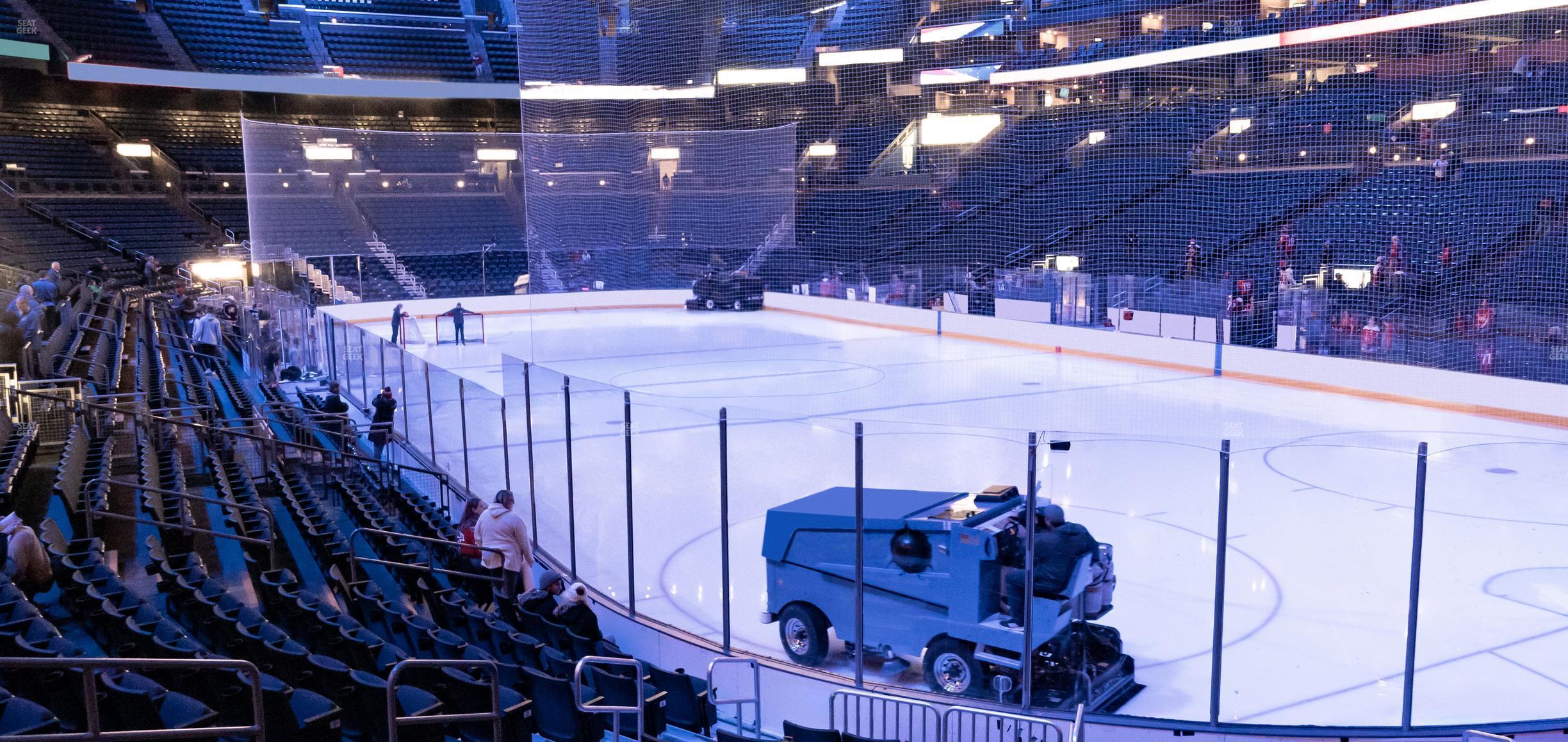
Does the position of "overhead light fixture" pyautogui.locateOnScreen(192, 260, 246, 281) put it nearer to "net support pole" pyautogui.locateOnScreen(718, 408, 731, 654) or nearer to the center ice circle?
the center ice circle

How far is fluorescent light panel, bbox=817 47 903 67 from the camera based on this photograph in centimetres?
2100

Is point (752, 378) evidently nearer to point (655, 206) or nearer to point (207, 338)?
point (655, 206)

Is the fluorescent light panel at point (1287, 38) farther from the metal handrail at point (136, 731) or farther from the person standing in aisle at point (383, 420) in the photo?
the metal handrail at point (136, 731)

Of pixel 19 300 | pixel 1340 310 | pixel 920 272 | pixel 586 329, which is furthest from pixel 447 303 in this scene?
pixel 1340 310

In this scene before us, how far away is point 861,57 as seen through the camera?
21.2 m

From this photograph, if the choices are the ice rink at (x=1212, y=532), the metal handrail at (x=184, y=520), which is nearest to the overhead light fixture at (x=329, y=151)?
the metal handrail at (x=184, y=520)

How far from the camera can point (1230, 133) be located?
2072cm

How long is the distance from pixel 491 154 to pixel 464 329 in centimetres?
615

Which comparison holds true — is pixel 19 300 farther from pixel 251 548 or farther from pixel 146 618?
pixel 146 618

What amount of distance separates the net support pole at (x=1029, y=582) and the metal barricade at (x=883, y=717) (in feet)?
1.43

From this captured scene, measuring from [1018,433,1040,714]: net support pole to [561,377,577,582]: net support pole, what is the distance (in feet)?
11.0

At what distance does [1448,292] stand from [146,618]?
17077mm

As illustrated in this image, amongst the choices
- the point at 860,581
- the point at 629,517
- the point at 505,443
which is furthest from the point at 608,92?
the point at 860,581

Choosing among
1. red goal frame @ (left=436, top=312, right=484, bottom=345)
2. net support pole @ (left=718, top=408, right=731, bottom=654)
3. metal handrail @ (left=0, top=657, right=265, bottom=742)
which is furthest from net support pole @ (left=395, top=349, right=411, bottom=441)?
red goal frame @ (left=436, top=312, right=484, bottom=345)
